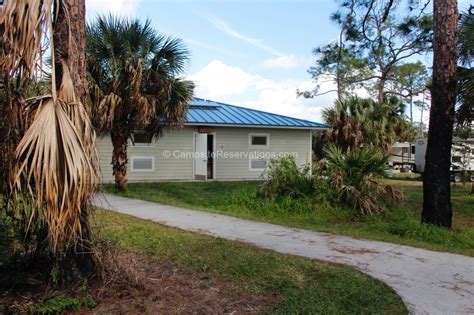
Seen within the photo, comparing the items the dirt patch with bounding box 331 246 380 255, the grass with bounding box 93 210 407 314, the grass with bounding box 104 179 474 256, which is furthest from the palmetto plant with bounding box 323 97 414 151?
the grass with bounding box 93 210 407 314

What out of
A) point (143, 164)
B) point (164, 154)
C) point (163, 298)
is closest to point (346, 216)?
point (163, 298)

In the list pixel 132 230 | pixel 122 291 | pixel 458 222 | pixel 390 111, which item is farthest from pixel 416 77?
pixel 122 291

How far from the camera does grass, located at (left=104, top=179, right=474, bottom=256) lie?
7820mm

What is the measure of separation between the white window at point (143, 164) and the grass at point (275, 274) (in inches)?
429

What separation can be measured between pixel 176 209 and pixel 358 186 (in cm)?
451

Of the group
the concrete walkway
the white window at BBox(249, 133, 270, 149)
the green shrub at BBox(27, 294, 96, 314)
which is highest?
the white window at BBox(249, 133, 270, 149)

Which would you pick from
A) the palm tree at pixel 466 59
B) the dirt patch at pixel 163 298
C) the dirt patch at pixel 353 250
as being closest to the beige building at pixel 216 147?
the palm tree at pixel 466 59

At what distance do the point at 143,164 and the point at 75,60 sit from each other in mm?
14149

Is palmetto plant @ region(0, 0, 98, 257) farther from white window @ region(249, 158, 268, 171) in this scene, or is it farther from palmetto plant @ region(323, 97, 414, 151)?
palmetto plant @ region(323, 97, 414, 151)

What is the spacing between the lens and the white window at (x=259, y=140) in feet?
66.1

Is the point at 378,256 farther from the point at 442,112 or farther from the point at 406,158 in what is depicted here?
the point at 406,158

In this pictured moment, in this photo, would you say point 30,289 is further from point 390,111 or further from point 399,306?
point 390,111

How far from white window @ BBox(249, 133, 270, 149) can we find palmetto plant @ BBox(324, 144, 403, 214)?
8.83 metres

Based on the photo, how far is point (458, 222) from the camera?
10.0m
